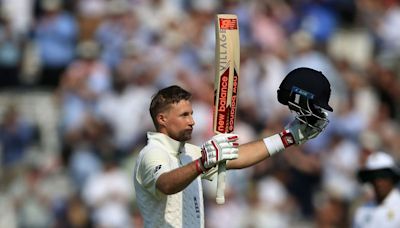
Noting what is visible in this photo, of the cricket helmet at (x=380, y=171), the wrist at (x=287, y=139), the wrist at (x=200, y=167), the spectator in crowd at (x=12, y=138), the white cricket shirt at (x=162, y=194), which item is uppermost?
the wrist at (x=200, y=167)

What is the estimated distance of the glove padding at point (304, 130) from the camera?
26.7ft

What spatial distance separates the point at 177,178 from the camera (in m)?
7.54

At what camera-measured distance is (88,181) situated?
48.9 feet

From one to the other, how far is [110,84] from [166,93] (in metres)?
7.80

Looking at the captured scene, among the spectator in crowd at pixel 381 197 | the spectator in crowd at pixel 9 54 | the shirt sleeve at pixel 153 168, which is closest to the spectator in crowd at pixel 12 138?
the spectator in crowd at pixel 9 54

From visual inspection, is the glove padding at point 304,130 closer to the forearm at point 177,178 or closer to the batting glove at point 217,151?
the batting glove at point 217,151

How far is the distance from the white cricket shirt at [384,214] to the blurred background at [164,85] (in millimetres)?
3333

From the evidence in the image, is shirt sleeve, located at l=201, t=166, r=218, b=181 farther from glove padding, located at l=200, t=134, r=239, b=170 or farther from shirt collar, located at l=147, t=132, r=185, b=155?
glove padding, located at l=200, t=134, r=239, b=170

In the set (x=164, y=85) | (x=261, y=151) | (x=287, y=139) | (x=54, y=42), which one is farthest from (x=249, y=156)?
(x=54, y=42)

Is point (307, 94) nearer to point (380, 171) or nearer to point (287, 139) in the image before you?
point (287, 139)

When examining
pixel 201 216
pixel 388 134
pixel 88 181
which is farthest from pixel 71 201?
pixel 201 216

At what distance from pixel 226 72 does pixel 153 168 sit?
78cm

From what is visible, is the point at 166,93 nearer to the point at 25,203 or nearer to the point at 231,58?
the point at 231,58

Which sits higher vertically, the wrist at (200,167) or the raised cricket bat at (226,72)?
the raised cricket bat at (226,72)
